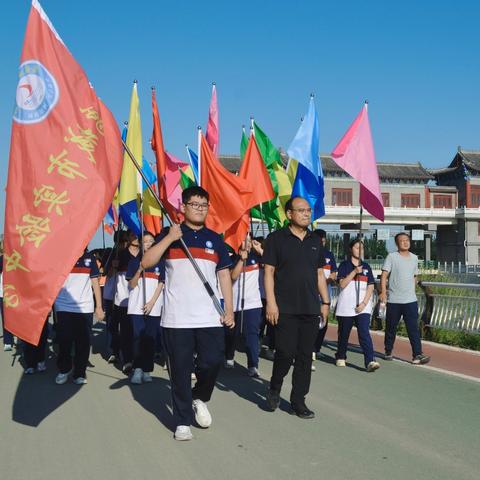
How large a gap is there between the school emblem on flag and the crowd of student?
1.30 meters

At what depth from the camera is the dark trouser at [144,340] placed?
7305mm

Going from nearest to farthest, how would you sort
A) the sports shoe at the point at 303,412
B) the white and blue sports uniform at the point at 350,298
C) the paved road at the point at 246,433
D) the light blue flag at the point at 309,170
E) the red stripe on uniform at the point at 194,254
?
the paved road at the point at 246,433
the red stripe on uniform at the point at 194,254
the sports shoe at the point at 303,412
the white and blue sports uniform at the point at 350,298
the light blue flag at the point at 309,170

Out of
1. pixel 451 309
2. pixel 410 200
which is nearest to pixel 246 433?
pixel 451 309

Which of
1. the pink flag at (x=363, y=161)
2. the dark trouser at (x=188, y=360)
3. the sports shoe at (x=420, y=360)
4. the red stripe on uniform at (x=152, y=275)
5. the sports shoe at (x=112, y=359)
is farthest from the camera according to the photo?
the sports shoe at (x=112, y=359)

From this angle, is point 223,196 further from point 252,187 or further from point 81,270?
point 81,270

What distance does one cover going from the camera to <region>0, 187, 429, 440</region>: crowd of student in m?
5.06

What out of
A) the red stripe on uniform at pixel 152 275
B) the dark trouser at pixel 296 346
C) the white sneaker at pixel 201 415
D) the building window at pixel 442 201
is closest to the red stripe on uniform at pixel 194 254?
the dark trouser at pixel 296 346

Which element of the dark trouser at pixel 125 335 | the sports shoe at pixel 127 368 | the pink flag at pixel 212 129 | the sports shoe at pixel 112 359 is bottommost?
the sports shoe at pixel 112 359

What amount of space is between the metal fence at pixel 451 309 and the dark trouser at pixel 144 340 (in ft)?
17.9

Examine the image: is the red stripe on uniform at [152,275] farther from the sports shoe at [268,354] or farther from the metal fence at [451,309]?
the metal fence at [451,309]

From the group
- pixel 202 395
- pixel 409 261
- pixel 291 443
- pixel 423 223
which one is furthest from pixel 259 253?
pixel 423 223

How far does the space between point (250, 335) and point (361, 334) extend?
142cm

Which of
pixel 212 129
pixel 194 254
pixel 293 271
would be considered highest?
pixel 212 129

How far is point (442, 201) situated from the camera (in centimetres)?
6869
